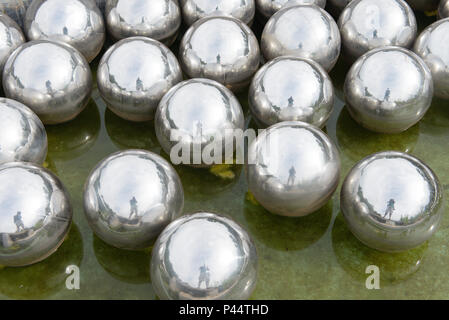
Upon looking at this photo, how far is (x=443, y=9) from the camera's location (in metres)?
2.90

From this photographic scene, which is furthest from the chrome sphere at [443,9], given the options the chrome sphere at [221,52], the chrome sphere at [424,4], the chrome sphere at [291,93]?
the chrome sphere at [221,52]

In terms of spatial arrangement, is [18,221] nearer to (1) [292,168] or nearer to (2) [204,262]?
(2) [204,262]

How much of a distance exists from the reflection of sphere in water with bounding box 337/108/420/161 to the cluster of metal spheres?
3.9 inches

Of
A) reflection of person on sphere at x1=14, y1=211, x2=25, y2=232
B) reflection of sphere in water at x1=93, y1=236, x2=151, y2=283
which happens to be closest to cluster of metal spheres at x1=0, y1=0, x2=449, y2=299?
reflection of person on sphere at x1=14, y1=211, x2=25, y2=232

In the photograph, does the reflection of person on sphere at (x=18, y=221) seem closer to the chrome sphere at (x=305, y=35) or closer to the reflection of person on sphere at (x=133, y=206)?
the reflection of person on sphere at (x=133, y=206)

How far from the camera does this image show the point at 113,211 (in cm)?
204

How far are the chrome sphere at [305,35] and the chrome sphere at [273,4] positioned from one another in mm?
192

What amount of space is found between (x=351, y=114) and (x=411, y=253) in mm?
685

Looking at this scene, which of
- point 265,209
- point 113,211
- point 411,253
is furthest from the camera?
point 265,209

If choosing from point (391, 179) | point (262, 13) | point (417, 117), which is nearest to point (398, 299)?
point (391, 179)

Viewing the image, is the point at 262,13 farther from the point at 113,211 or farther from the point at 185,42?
the point at 113,211

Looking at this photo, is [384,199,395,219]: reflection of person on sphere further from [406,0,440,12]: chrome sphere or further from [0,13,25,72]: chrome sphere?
[0,13,25,72]: chrome sphere

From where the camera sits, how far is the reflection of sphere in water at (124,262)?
7.08 feet

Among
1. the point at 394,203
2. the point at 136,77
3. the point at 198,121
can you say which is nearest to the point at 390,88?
the point at 394,203
